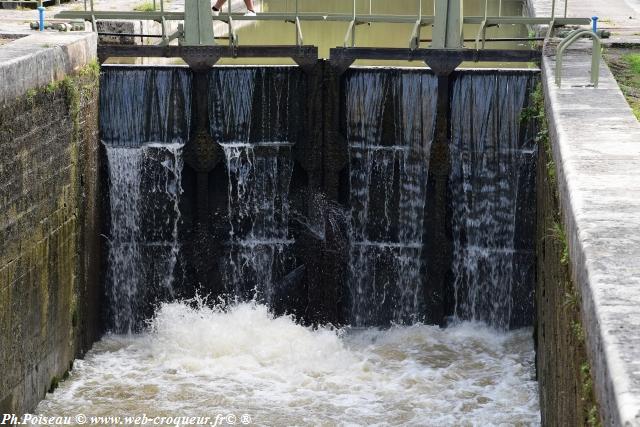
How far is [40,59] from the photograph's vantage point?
33.8 feet

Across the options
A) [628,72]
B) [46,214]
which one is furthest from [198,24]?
[628,72]

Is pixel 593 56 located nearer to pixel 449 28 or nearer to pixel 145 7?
pixel 449 28

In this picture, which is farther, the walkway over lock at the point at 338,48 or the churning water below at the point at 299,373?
the walkway over lock at the point at 338,48

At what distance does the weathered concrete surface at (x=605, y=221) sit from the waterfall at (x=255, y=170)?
11.0 feet

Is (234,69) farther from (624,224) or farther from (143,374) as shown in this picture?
(624,224)

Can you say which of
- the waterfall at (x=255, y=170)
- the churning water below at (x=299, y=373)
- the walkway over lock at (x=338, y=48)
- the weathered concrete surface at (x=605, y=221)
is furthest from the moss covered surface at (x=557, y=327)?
the waterfall at (x=255, y=170)

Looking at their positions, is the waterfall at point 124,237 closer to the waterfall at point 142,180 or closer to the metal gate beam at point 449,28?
the waterfall at point 142,180

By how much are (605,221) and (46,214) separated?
6000mm

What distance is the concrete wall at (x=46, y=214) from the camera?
9398 millimetres

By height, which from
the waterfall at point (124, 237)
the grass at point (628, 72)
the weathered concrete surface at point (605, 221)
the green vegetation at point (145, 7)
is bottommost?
the waterfall at point (124, 237)

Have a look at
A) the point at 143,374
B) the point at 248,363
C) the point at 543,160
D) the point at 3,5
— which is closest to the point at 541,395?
the point at 543,160

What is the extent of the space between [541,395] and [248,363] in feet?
9.83

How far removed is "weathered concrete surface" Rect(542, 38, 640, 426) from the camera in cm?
414

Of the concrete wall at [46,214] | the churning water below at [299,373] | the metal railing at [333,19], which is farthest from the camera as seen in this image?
the metal railing at [333,19]
